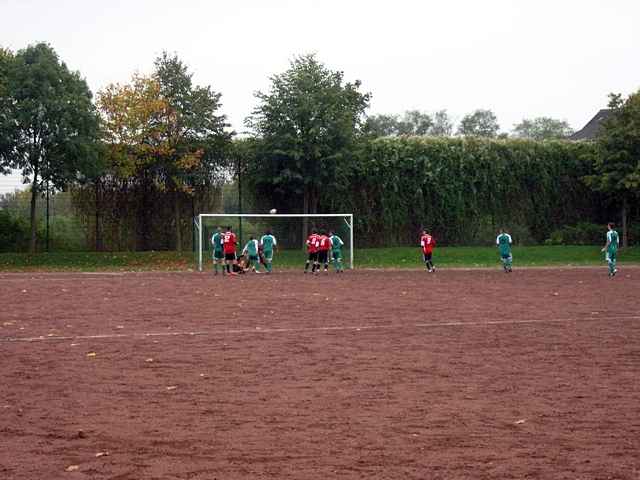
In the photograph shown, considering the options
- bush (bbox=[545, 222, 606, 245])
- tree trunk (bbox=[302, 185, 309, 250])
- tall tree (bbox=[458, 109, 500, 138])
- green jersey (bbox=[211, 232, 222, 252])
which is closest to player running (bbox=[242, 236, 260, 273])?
green jersey (bbox=[211, 232, 222, 252])

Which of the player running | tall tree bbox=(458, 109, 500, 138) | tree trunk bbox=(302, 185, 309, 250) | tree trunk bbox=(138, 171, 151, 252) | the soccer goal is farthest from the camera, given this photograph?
tall tree bbox=(458, 109, 500, 138)

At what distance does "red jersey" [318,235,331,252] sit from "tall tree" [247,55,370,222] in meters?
7.02

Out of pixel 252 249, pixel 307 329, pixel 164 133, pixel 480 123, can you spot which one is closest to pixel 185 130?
pixel 164 133

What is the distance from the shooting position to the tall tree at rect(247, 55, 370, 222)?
45.5 meters

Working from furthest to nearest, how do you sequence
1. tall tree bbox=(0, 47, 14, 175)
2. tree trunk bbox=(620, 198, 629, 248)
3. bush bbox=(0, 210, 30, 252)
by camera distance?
tree trunk bbox=(620, 198, 629, 248) → bush bbox=(0, 210, 30, 252) → tall tree bbox=(0, 47, 14, 175)

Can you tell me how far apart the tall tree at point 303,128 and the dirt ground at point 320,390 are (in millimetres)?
22731

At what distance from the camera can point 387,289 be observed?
28.3m

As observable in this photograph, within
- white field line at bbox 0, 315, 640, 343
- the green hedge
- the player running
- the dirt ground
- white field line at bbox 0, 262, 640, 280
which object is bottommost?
the dirt ground

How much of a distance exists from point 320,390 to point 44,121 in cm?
3316

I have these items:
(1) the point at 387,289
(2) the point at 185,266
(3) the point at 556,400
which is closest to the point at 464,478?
(3) the point at 556,400

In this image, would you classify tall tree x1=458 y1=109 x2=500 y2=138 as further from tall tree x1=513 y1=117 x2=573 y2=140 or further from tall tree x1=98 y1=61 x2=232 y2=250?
tall tree x1=98 y1=61 x2=232 y2=250

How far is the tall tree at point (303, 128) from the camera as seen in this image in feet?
149

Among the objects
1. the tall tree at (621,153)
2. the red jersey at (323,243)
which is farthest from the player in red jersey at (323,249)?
the tall tree at (621,153)

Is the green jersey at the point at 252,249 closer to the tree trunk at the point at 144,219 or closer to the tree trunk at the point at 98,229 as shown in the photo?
the tree trunk at the point at 144,219
